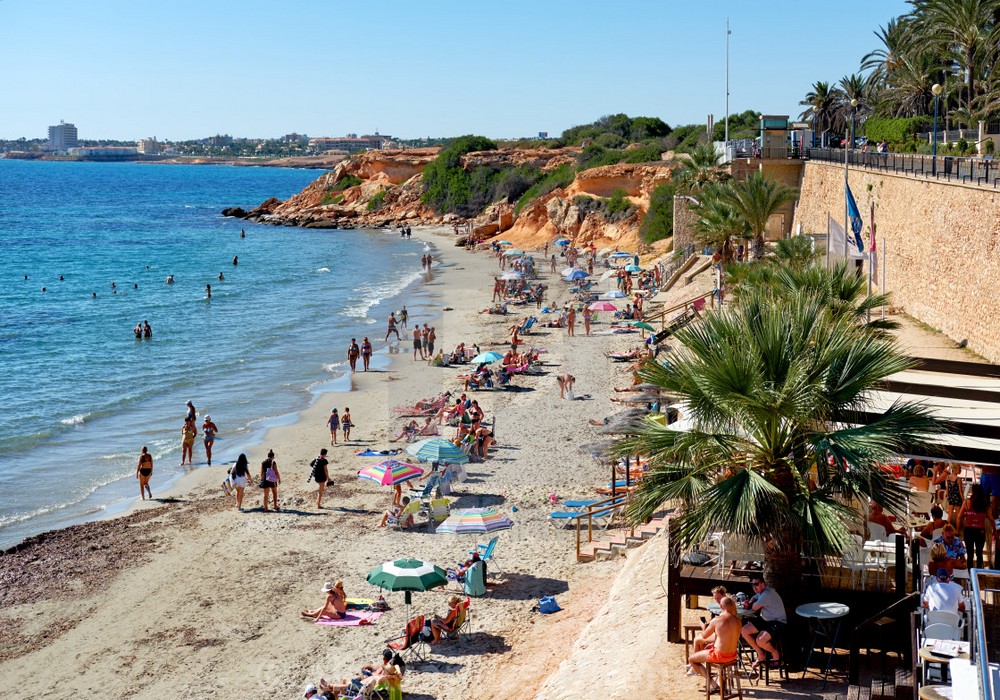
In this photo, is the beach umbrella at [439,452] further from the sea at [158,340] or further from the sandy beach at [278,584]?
the sea at [158,340]

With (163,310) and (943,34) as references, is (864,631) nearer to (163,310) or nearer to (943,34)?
(943,34)

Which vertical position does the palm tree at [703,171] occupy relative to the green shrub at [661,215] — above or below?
above

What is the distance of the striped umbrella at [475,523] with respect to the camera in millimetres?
13922

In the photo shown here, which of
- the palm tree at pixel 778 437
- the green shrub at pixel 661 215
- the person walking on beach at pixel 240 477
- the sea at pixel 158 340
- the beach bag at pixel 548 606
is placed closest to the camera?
the palm tree at pixel 778 437

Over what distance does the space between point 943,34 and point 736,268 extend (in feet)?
72.5

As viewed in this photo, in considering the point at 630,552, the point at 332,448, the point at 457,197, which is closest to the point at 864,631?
the point at 630,552

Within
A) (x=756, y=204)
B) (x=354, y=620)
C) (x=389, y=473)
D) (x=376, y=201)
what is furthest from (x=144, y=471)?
(x=376, y=201)

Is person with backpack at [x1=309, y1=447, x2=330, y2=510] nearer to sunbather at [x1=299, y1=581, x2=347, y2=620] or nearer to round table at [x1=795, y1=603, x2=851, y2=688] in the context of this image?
sunbather at [x1=299, y1=581, x2=347, y2=620]

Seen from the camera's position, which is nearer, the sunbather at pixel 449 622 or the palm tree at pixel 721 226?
the sunbather at pixel 449 622

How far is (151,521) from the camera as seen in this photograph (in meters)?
16.9

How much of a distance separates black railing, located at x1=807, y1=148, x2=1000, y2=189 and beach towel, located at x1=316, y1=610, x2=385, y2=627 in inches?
507

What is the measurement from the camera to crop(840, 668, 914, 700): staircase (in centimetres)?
750

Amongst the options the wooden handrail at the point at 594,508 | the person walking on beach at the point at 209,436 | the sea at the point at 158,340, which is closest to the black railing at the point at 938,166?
the wooden handrail at the point at 594,508

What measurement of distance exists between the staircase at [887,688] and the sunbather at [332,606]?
22.6ft
